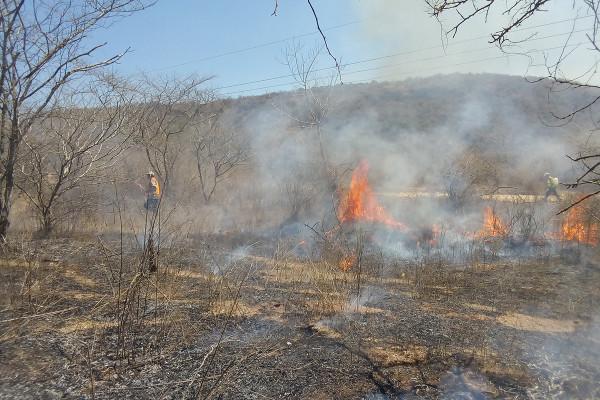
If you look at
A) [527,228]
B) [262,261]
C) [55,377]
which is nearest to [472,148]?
[527,228]

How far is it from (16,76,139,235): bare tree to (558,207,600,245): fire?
30.7ft

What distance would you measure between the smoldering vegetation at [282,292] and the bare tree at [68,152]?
0.09 meters

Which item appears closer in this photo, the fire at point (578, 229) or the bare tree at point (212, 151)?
the fire at point (578, 229)

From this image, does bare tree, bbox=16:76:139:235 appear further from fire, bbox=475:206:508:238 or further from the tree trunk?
fire, bbox=475:206:508:238

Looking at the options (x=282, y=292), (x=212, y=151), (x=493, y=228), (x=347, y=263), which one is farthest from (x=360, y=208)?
(x=212, y=151)

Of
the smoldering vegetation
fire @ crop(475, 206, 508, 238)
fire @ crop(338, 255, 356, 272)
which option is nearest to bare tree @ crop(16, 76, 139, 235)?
the smoldering vegetation

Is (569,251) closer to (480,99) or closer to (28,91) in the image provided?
(28,91)

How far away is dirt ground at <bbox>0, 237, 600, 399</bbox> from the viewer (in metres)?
3.29

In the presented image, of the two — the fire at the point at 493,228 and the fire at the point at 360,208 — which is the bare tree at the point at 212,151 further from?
the fire at the point at 493,228

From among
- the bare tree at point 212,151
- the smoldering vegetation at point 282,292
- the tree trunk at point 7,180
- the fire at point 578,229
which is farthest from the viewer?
the bare tree at point 212,151

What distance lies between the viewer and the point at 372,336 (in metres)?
4.34

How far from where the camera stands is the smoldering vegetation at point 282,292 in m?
3.41

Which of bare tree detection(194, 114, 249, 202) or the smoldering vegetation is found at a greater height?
bare tree detection(194, 114, 249, 202)

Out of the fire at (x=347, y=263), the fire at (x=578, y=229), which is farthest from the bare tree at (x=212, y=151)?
the fire at (x=578, y=229)
